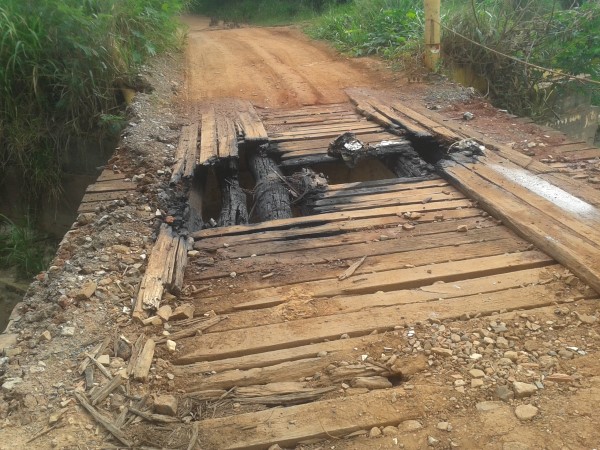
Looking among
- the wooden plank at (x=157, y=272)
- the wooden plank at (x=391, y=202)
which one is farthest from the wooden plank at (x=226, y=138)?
the wooden plank at (x=157, y=272)

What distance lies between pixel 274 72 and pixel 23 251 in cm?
434

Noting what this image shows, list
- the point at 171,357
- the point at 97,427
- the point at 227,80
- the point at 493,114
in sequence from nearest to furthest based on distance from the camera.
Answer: the point at 97,427 < the point at 171,357 < the point at 493,114 < the point at 227,80

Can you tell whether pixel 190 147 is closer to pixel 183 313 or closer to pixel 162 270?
pixel 162 270

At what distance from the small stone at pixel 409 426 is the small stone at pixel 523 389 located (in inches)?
16.8

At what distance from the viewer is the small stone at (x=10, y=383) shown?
92.9 inches

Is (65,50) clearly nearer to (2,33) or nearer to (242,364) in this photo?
(2,33)

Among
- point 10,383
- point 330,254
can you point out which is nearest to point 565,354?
point 330,254

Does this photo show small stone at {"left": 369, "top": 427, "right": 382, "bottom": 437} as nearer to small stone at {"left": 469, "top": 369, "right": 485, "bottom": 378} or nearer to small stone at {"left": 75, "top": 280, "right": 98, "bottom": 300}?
small stone at {"left": 469, "top": 369, "right": 485, "bottom": 378}

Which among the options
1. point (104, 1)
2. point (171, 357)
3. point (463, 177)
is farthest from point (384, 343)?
point (104, 1)

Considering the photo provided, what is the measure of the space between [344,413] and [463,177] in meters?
2.53

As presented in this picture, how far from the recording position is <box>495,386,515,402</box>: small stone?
2.25 m

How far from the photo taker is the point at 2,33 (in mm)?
5578

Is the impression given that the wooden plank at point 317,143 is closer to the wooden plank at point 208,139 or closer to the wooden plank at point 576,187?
the wooden plank at point 208,139

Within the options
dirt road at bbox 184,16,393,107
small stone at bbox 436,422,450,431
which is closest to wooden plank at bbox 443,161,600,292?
small stone at bbox 436,422,450,431
